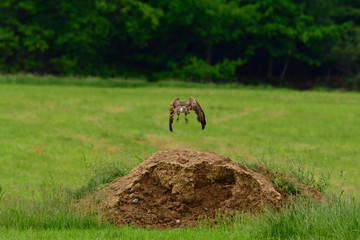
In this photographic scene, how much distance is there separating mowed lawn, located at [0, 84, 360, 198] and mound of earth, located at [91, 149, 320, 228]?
1.27 meters

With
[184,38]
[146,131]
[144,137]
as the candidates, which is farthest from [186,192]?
[184,38]

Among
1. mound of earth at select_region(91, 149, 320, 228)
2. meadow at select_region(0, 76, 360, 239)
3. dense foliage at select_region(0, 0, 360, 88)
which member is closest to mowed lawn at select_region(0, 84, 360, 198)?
meadow at select_region(0, 76, 360, 239)

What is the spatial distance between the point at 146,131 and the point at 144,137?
1.05 m

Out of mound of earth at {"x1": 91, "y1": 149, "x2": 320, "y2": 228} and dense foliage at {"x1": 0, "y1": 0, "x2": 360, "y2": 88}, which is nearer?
mound of earth at {"x1": 91, "y1": 149, "x2": 320, "y2": 228}

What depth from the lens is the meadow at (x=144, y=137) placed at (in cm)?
661

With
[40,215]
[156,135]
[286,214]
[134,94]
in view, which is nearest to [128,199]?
[40,215]

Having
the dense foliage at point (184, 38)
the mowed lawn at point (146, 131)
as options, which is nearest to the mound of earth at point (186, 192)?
the mowed lawn at point (146, 131)

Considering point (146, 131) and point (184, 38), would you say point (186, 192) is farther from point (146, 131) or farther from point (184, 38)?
point (184, 38)

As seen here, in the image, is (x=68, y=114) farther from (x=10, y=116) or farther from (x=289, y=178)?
(x=289, y=178)

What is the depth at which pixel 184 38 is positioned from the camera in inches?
1786

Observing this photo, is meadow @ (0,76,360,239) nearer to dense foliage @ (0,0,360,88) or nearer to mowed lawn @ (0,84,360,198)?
mowed lawn @ (0,84,360,198)

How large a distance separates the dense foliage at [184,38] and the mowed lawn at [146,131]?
42.3 ft

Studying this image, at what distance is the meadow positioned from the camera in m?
6.61

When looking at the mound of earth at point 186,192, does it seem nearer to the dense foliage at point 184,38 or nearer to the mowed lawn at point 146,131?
the mowed lawn at point 146,131
